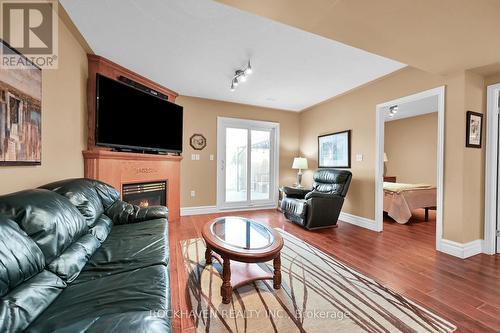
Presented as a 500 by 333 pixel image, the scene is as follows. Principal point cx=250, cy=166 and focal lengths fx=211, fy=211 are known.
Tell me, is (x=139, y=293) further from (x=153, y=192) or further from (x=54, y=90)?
(x=153, y=192)

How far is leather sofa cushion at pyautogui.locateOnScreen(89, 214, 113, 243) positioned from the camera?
158 cm

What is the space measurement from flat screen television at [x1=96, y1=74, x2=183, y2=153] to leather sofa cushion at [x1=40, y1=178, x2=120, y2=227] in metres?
0.76

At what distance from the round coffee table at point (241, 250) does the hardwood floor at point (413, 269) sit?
377mm

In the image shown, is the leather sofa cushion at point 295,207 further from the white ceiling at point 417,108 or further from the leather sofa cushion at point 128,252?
the white ceiling at point 417,108

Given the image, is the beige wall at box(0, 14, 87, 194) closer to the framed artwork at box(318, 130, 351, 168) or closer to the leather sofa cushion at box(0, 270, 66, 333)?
the leather sofa cushion at box(0, 270, 66, 333)

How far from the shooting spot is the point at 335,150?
4164 millimetres

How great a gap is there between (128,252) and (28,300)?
61cm

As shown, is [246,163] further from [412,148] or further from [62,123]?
[412,148]

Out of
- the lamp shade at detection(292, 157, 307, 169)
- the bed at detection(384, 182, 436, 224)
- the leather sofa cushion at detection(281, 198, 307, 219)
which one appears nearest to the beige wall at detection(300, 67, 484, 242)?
the bed at detection(384, 182, 436, 224)

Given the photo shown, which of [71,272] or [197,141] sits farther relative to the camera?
[197,141]

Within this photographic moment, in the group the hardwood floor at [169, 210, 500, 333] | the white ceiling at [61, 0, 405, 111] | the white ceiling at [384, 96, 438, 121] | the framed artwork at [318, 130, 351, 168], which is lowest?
the hardwood floor at [169, 210, 500, 333]

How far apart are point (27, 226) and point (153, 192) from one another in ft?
7.84

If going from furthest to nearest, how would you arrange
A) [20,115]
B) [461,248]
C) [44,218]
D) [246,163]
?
[246,163] < [461,248] < [20,115] < [44,218]

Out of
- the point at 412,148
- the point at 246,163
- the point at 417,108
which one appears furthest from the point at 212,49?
the point at 412,148
